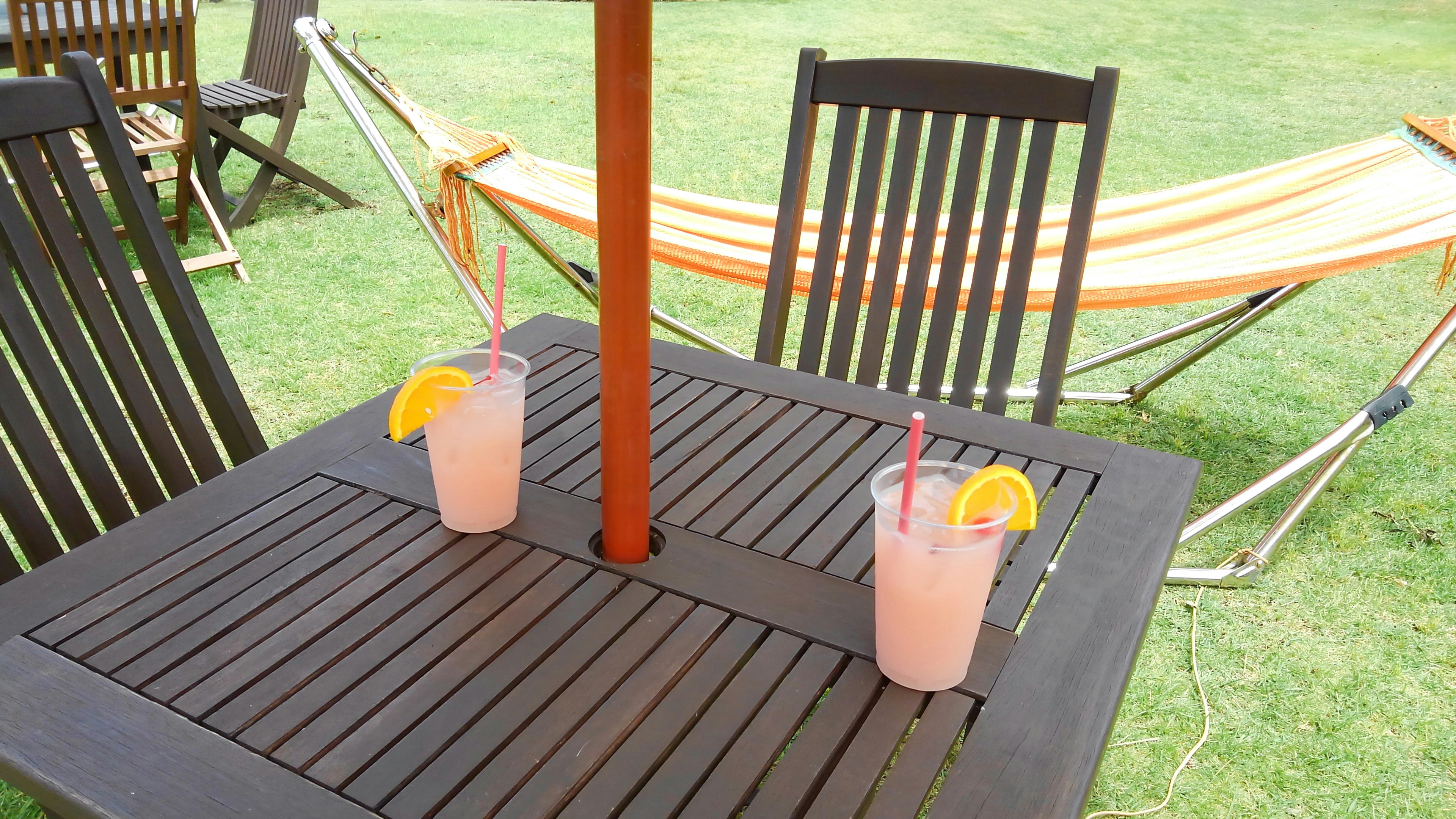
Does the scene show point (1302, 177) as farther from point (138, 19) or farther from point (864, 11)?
point (864, 11)

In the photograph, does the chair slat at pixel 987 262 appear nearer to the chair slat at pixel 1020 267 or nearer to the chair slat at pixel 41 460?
the chair slat at pixel 1020 267

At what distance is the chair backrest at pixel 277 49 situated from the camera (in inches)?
150

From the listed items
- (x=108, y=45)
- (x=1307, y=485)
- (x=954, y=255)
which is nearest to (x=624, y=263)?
(x=954, y=255)

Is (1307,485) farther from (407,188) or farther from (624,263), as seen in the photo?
(407,188)

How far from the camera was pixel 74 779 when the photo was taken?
0.71 metres

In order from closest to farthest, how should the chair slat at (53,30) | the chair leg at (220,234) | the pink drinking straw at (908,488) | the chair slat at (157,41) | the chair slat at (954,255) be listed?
the pink drinking straw at (908,488), the chair slat at (954,255), the chair slat at (53,30), the chair slat at (157,41), the chair leg at (220,234)

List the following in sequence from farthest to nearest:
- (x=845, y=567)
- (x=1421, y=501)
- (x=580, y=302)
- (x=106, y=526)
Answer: (x=580, y=302), (x=1421, y=501), (x=106, y=526), (x=845, y=567)

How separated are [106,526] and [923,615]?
0.96 metres

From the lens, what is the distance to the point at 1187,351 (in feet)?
8.50

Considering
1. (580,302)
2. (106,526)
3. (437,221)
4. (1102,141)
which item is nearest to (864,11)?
(580,302)

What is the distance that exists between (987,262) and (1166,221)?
129 cm

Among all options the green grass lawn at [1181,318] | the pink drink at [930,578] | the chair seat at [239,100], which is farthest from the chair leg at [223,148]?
the pink drink at [930,578]

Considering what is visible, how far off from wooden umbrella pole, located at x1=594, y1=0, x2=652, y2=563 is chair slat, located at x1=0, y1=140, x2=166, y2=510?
0.66 m

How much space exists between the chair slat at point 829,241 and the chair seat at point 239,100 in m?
2.98
